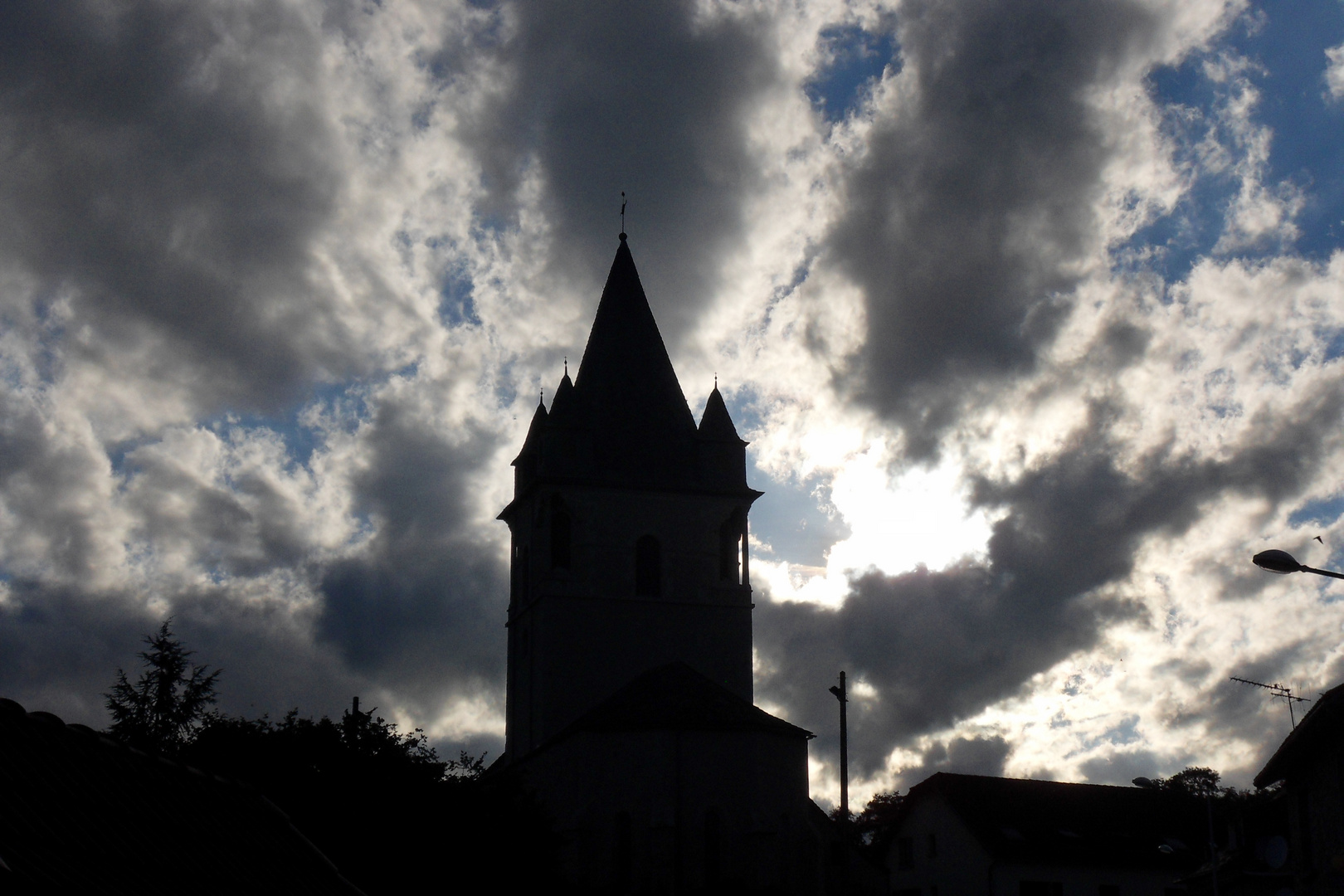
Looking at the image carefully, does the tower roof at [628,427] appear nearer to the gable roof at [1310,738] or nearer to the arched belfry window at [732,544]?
the arched belfry window at [732,544]

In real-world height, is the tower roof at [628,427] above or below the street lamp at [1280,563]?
above

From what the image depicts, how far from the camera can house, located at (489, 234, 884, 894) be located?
129ft

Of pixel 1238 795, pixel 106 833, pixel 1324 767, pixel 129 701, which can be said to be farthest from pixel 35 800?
pixel 1238 795

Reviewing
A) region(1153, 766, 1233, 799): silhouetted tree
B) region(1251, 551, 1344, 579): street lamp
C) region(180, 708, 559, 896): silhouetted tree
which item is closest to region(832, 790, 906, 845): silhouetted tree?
region(1153, 766, 1233, 799): silhouetted tree

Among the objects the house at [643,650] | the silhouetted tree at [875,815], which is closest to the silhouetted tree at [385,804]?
the house at [643,650]

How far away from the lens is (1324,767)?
20875 millimetres

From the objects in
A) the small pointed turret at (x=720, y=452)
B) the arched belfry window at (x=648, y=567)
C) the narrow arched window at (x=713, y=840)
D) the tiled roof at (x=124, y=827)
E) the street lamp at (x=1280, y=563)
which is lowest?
the tiled roof at (x=124, y=827)

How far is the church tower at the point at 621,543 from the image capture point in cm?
4669

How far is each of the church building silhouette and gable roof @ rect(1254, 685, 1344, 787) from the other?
19.5 m

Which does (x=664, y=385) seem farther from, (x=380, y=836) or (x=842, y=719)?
(x=380, y=836)

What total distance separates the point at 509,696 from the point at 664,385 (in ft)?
45.3

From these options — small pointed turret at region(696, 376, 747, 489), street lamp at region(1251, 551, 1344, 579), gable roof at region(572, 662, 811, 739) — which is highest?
small pointed turret at region(696, 376, 747, 489)

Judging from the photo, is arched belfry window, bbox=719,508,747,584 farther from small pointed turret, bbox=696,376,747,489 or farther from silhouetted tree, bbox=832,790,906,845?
silhouetted tree, bbox=832,790,906,845

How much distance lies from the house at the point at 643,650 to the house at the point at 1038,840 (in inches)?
146
